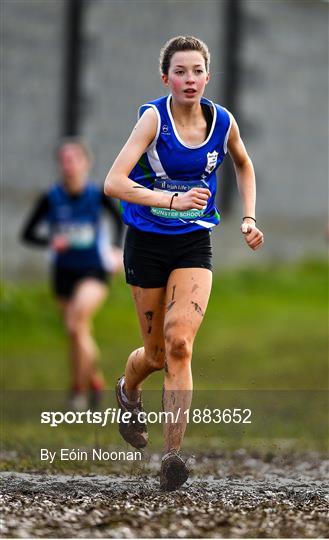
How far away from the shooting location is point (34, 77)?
54.6 feet

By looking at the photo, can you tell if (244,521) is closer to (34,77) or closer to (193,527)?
(193,527)

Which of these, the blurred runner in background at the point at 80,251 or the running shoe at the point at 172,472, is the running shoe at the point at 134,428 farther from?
the blurred runner in background at the point at 80,251

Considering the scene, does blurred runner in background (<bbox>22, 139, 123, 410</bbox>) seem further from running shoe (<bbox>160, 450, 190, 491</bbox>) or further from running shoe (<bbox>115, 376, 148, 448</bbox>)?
running shoe (<bbox>160, 450, 190, 491</bbox>)

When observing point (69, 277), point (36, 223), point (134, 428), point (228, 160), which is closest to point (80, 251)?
point (69, 277)

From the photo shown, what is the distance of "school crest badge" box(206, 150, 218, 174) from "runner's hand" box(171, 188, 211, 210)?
12.8 inches

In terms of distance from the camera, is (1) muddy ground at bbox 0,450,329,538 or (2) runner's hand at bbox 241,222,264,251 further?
(2) runner's hand at bbox 241,222,264,251

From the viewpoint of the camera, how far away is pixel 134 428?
7.18m

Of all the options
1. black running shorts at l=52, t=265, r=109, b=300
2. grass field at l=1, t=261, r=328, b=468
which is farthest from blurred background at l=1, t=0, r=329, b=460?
black running shorts at l=52, t=265, r=109, b=300

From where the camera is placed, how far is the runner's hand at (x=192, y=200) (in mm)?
6297

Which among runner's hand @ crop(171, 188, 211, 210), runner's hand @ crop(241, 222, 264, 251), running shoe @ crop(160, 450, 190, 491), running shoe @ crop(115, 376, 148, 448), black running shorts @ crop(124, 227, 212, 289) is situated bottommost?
running shoe @ crop(160, 450, 190, 491)

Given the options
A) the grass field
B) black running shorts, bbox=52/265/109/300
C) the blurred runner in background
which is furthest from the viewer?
black running shorts, bbox=52/265/109/300

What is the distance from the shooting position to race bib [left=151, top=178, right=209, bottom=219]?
662cm

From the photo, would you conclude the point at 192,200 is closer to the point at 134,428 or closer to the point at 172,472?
the point at 172,472

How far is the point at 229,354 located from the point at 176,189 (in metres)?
8.26
